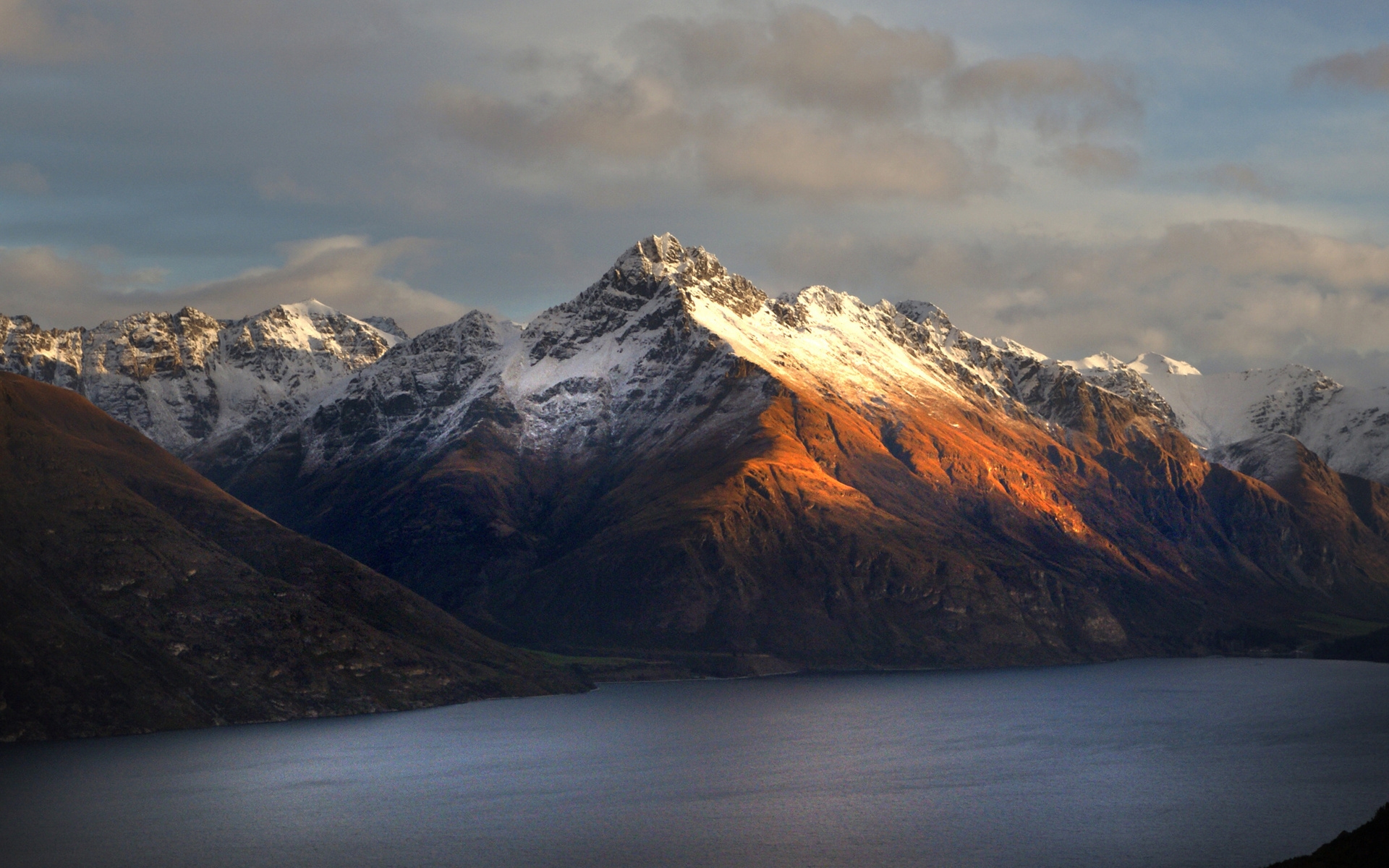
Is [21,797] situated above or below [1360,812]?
above

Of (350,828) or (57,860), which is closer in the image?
(57,860)

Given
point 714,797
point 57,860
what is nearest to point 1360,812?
point 714,797

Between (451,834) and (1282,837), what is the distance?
9149 cm

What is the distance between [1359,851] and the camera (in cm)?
11238

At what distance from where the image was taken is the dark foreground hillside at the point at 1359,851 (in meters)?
110

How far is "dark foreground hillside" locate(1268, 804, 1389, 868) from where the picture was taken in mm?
110250

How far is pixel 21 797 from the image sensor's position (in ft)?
633

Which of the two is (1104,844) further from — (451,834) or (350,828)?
(350,828)

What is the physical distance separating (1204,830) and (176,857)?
11199 cm

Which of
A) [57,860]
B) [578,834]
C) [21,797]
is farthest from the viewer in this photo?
[21,797]

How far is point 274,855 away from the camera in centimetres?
16388

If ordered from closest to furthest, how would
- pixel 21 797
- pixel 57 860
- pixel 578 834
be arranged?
pixel 57 860 < pixel 578 834 < pixel 21 797

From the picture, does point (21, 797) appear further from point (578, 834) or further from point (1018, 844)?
point (1018, 844)

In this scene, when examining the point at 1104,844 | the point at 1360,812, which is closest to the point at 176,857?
the point at 1104,844
